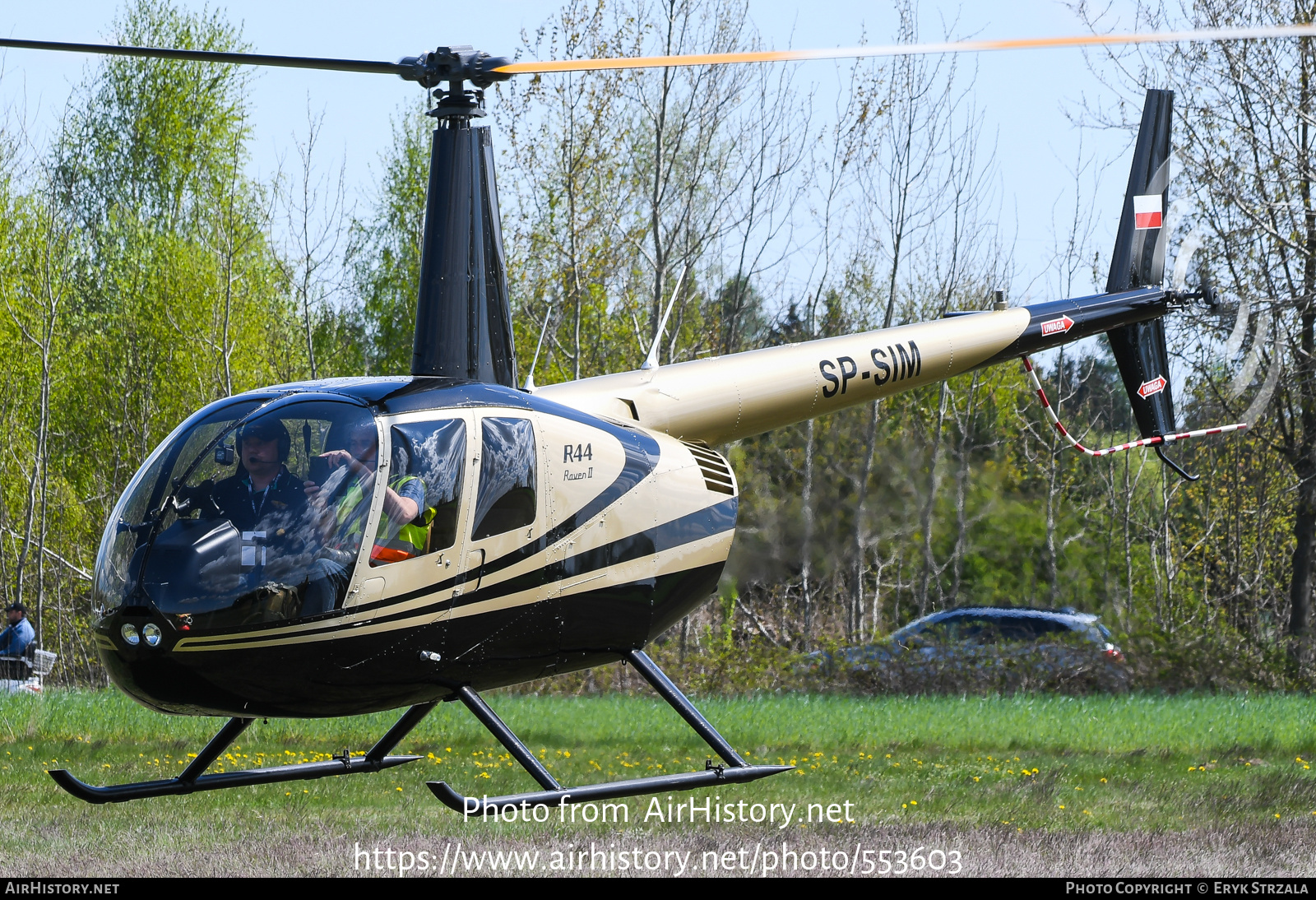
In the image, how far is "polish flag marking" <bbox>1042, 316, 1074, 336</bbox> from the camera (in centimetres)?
862

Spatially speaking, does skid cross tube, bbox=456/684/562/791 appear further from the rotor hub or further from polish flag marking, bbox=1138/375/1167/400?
polish flag marking, bbox=1138/375/1167/400

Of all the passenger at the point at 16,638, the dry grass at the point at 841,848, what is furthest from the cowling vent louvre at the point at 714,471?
the passenger at the point at 16,638

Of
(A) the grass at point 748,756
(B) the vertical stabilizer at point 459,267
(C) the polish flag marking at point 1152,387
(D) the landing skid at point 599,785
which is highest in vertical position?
(B) the vertical stabilizer at point 459,267

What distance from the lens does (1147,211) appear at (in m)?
10.0

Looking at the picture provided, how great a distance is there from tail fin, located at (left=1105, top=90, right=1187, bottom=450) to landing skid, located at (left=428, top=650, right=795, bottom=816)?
5116mm

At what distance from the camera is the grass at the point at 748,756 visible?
8.08 metres

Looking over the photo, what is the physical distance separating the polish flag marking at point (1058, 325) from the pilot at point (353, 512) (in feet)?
16.6

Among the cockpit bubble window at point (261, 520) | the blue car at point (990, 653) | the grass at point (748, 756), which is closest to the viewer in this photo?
the cockpit bubble window at point (261, 520)

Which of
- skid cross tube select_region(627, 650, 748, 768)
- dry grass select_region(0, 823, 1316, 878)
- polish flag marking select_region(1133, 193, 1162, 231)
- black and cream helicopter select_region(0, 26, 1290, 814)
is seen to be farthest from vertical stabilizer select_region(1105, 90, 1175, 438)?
skid cross tube select_region(627, 650, 748, 768)

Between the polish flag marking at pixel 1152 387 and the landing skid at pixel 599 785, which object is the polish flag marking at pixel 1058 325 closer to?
the polish flag marking at pixel 1152 387

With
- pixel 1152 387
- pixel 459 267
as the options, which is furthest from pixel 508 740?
pixel 1152 387

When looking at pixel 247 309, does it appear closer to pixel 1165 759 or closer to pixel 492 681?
pixel 1165 759

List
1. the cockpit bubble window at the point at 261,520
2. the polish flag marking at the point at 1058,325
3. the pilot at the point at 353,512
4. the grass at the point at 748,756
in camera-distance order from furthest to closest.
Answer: the polish flag marking at the point at 1058,325 → the grass at the point at 748,756 → the pilot at the point at 353,512 → the cockpit bubble window at the point at 261,520

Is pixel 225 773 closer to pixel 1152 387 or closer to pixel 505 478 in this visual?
pixel 505 478
